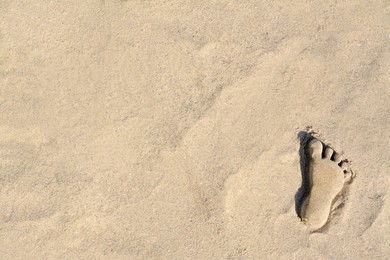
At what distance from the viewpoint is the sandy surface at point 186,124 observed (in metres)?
1.96

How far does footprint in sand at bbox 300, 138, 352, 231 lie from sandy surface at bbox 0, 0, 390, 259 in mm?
66

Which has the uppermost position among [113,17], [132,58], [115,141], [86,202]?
[113,17]

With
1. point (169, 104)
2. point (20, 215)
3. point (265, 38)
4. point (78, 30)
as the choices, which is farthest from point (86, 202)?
point (265, 38)

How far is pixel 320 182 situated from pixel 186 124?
74cm

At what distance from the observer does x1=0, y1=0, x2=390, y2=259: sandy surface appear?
1965mm

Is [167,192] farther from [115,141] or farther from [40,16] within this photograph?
[40,16]

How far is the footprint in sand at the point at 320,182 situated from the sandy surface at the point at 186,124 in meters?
0.07

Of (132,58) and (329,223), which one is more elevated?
(132,58)

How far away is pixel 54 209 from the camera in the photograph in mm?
1957

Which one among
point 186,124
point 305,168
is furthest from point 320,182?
point 186,124

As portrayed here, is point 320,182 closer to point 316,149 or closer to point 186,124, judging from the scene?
point 316,149

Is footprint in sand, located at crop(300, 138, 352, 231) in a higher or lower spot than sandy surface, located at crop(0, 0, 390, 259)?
lower

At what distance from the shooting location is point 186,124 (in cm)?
199

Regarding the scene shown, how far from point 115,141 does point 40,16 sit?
74 centimetres
